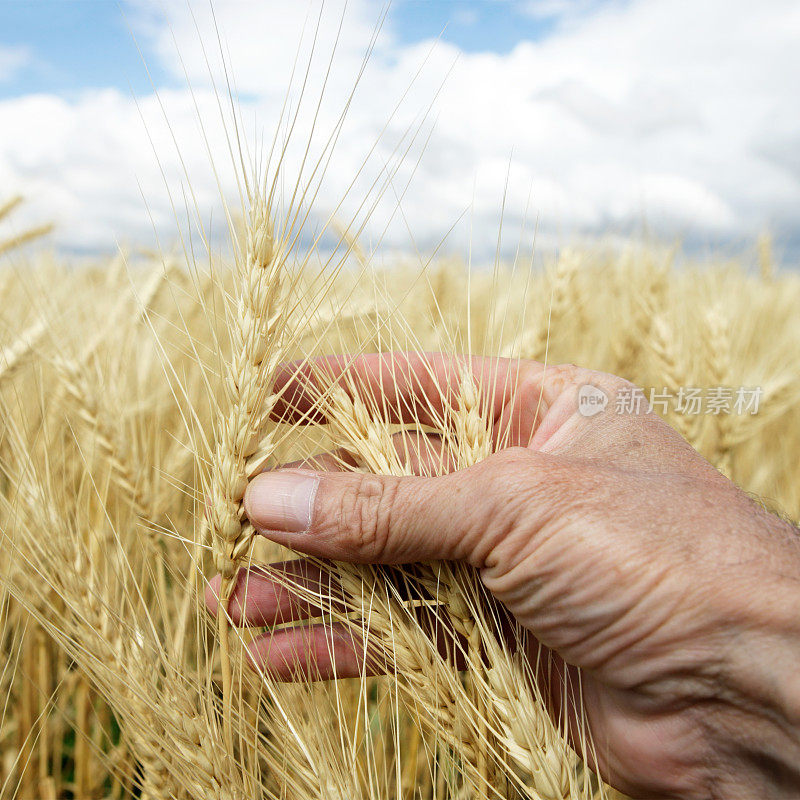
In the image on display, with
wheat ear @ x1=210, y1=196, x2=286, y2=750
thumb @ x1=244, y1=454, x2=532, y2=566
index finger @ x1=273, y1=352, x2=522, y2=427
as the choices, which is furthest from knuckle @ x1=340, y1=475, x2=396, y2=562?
index finger @ x1=273, y1=352, x2=522, y2=427

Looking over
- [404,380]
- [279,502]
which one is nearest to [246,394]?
[279,502]

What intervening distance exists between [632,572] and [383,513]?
353mm

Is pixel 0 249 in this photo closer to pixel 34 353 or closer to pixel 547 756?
pixel 34 353

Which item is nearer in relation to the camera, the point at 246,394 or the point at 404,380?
the point at 246,394

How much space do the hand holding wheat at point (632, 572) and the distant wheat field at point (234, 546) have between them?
82mm

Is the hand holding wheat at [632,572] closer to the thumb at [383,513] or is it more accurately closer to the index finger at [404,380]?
the thumb at [383,513]

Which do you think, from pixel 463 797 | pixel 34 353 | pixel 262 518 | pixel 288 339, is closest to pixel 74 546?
pixel 262 518

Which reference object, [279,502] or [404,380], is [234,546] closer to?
[279,502]

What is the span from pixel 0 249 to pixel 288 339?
1.66 metres

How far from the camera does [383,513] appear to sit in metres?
0.94

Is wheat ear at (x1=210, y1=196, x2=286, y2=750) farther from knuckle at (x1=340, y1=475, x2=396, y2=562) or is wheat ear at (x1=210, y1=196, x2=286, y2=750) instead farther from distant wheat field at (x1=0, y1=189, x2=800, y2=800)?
knuckle at (x1=340, y1=475, x2=396, y2=562)

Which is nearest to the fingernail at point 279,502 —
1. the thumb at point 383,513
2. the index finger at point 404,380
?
the thumb at point 383,513

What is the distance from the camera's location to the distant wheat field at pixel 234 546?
942mm

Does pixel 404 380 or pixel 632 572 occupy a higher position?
pixel 404 380
